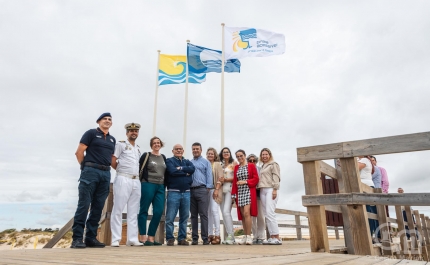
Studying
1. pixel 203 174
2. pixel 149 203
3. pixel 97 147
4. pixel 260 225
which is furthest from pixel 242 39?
pixel 97 147

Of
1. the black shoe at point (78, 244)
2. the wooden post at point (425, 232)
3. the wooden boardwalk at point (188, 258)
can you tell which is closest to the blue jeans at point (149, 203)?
the black shoe at point (78, 244)

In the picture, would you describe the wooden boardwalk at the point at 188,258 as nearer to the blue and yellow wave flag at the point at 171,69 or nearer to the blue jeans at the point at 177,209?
the blue jeans at the point at 177,209

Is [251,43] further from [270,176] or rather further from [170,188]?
[170,188]

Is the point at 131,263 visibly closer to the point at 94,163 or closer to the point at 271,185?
the point at 94,163

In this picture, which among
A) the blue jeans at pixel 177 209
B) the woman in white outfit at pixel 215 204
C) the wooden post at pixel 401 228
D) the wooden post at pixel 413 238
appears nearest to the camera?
the blue jeans at pixel 177 209

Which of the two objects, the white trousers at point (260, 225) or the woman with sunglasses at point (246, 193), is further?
the white trousers at point (260, 225)

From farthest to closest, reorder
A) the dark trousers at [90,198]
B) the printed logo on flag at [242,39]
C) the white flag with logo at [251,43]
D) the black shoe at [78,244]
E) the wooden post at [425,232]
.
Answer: the printed logo on flag at [242,39], the white flag with logo at [251,43], the wooden post at [425,232], the dark trousers at [90,198], the black shoe at [78,244]

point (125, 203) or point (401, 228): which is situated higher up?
point (125, 203)

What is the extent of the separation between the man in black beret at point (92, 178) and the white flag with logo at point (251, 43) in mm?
8787

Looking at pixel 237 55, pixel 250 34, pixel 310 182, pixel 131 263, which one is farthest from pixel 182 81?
pixel 131 263

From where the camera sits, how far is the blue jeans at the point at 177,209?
17.3ft

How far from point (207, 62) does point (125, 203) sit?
9.01 m

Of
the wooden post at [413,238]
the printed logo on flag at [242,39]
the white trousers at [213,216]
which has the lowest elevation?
the wooden post at [413,238]

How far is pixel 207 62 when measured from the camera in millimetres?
12891
